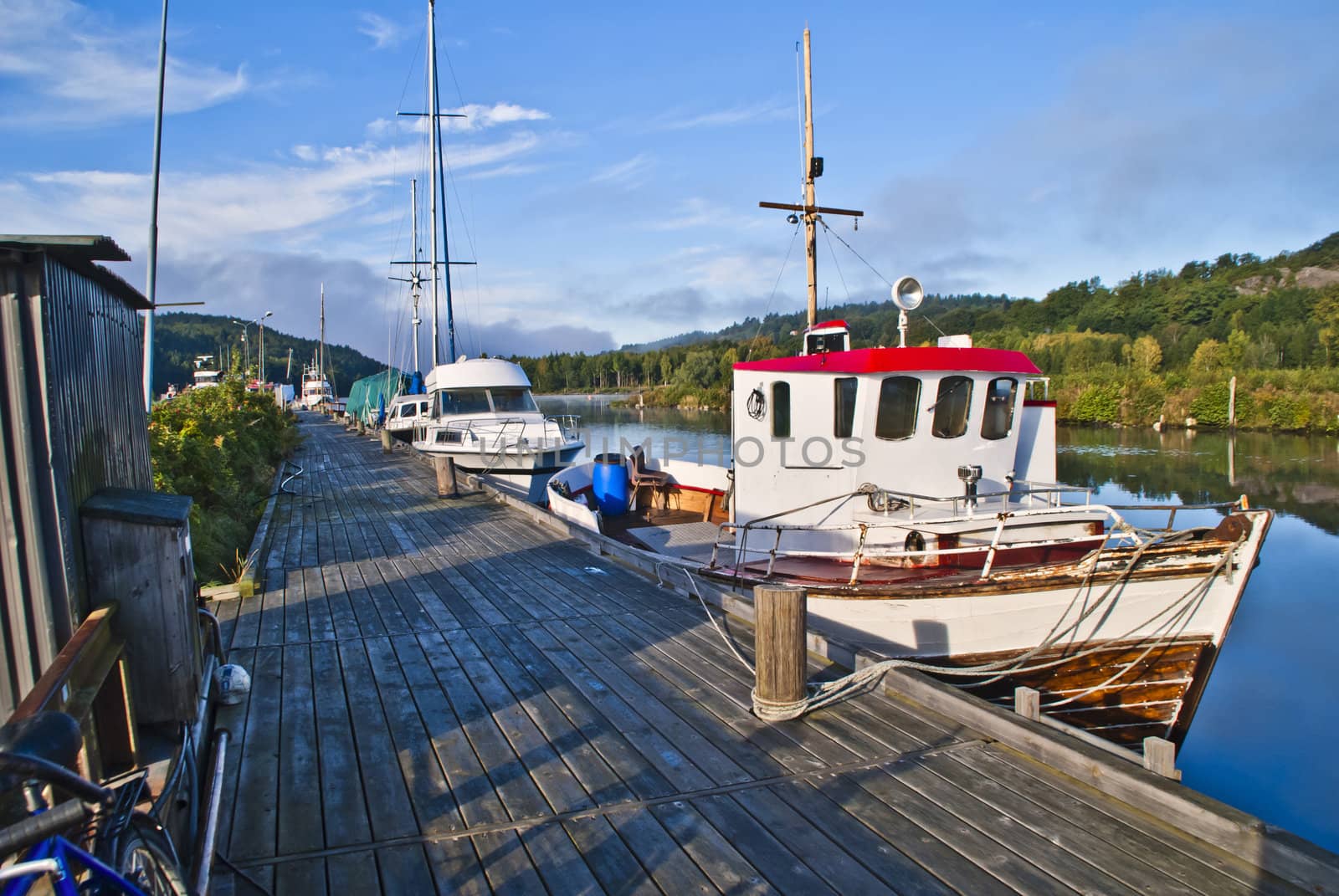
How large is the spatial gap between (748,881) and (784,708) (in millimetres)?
1556

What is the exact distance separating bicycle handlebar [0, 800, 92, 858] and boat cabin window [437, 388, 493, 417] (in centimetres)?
2006

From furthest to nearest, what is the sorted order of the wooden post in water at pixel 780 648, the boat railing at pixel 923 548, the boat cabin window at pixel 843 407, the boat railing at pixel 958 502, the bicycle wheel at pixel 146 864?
the boat cabin window at pixel 843 407 → the boat railing at pixel 958 502 → the boat railing at pixel 923 548 → the wooden post in water at pixel 780 648 → the bicycle wheel at pixel 146 864

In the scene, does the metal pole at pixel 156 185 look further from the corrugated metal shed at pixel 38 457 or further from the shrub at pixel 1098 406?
the shrub at pixel 1098 406

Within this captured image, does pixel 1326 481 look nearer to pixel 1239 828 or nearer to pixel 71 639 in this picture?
pixel 1239 828

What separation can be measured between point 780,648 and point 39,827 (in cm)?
350

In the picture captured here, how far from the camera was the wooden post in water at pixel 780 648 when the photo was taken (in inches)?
178

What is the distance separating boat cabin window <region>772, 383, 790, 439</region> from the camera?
364 inches

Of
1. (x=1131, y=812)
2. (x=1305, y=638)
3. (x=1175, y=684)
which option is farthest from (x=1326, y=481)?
(x=1131, y=812)

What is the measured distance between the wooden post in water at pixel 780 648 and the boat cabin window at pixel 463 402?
1772 centimetres

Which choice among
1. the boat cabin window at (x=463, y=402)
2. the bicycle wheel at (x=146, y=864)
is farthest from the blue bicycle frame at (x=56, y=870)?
the boat cabin window at (x=463, y=402)

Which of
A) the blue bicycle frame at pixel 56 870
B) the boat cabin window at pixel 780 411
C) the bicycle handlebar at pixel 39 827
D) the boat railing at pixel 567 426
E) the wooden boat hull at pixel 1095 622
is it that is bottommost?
the wooden boat hull at pixel 1095 622

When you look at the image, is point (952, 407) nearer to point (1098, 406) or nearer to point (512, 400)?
point (512, 400)

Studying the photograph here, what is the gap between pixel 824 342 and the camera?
10461mm

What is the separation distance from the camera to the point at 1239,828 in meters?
3.17
